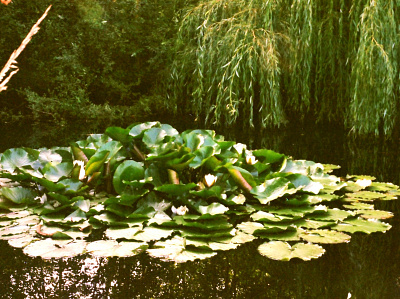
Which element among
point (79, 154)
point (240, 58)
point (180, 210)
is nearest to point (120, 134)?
point (79, 154)

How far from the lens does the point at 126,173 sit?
243 cm

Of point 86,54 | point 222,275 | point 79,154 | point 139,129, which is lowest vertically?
point 222,275

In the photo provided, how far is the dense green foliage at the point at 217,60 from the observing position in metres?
4.04

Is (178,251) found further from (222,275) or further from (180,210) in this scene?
(180,210)

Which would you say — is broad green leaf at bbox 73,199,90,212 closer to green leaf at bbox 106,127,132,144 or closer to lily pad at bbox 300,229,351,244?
green leaf at bbox 106,127,132,144

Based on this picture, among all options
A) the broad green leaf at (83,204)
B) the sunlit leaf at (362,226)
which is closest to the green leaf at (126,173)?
the broad green leaf at (83,204)

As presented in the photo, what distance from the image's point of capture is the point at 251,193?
2459 millimetres

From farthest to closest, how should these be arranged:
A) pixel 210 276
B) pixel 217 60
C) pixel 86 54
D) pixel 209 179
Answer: pixel 86 54 → pixel 217 60 → pixel 209 179 → pixel 210 276

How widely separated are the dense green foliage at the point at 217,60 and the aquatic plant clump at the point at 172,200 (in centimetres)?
166

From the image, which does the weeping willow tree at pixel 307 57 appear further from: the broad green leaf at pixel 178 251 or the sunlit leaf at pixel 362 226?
the broad green leaf at pixel 178 251

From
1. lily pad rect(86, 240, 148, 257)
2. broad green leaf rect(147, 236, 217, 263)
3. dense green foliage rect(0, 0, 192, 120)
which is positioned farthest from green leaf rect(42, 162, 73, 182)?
dense green foliage rect(0, 0, 192, 120)

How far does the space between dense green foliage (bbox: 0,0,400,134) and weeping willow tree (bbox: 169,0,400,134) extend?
0.03 feet

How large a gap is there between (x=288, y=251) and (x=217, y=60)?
3.33 metres

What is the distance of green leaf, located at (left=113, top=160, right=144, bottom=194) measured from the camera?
2414 mm
